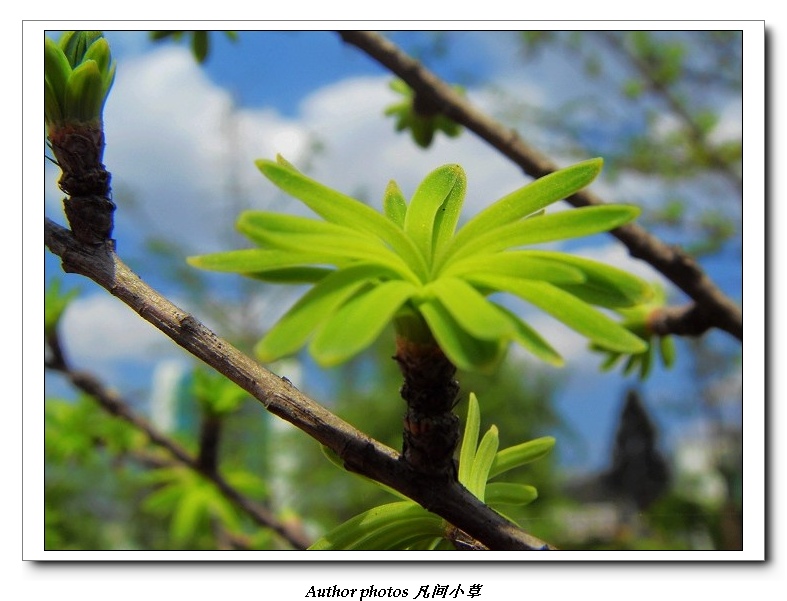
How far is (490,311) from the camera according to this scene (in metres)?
0.24

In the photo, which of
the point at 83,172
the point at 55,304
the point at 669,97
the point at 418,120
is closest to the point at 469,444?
the point at 83,172

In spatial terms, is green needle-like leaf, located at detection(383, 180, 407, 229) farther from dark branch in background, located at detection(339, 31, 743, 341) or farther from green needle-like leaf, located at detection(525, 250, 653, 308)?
dark branch in background, located at detection(339, 31, 743, 341)

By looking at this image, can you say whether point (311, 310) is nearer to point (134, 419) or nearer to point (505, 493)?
point (505, 493)

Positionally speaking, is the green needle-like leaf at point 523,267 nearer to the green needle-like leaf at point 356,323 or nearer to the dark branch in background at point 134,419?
the green needle-like leaf at point 356,323

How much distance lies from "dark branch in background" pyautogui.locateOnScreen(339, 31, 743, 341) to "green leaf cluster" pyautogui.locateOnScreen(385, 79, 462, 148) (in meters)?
0.05

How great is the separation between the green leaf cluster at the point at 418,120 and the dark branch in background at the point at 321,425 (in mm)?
436

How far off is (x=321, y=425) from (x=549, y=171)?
363 millimetres

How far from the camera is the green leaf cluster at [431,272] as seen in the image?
0.24m

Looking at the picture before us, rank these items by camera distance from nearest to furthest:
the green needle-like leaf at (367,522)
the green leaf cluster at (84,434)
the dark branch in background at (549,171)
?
1. the green needle-like leaf at (367,522)
2. the dark branch in background at (549,171)
3. the green leaf cluster at (84,434)

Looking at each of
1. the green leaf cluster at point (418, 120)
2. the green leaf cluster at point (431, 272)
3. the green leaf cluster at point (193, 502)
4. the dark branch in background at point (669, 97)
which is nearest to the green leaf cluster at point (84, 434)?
the green leaf cluster at point (193, 502)

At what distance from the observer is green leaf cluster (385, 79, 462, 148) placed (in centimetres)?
69
